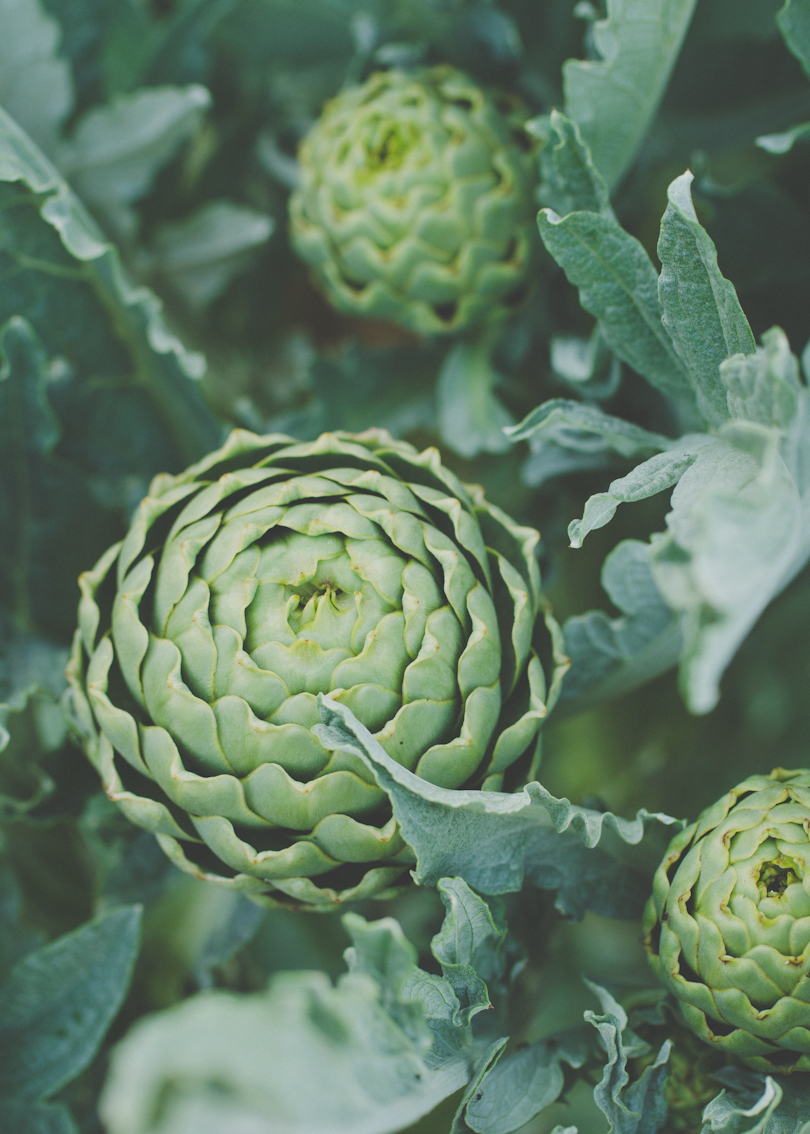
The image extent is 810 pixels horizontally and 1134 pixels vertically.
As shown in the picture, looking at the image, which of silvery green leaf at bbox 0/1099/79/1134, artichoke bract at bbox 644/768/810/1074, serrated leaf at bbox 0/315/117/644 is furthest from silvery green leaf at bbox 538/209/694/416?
silvery green leaf at bbox 0/1099/79/1134

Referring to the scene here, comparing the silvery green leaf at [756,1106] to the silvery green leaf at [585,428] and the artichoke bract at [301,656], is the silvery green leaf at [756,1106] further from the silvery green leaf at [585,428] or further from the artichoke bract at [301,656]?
the silvery green leaf at [585,428]

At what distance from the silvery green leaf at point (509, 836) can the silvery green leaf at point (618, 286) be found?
27cm

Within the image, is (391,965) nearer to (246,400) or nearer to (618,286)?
(618,286)

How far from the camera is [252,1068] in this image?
0.37 m

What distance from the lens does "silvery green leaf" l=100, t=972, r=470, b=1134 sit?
1.17 feet

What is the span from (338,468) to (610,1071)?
1.20 ft

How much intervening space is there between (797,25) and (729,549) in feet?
1.41

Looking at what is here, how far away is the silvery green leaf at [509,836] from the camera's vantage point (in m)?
0.51

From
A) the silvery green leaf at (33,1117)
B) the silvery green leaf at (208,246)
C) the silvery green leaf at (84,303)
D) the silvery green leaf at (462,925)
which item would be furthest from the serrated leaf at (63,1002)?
the silvery green leaf at (208,246)

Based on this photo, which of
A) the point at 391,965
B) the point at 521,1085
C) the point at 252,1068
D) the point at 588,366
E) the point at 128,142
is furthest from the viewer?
the point at 128,142

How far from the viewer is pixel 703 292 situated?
0.57 metres

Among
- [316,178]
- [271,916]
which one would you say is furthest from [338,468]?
[271,916]

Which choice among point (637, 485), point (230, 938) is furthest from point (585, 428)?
point (230, 938)

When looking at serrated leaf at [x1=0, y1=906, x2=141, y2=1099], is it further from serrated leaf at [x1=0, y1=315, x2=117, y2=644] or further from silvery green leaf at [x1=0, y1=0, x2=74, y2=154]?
silvery green leaf at [x1=0, y1=0, x2=74, y2=154]
